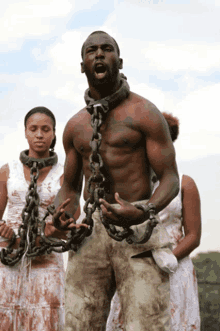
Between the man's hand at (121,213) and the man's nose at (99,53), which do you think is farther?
the man's nose at (99,53)

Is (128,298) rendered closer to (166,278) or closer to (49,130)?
(166,278)

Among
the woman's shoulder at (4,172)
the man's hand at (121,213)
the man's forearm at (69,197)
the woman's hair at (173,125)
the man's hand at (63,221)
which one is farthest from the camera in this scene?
the woman's hair at (173,125)

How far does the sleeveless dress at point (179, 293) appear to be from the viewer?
16.3 feet

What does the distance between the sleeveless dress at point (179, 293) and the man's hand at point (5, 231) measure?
104 centimetres

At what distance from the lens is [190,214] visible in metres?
5.14

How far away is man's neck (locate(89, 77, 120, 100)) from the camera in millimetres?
3656

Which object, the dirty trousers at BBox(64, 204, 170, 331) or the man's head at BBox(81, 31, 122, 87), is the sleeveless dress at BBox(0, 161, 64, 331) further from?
the man's head at BBox(81, 31, 122, 87)

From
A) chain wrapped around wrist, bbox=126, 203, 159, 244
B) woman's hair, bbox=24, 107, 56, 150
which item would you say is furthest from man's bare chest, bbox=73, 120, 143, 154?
woman's hair, bbox=24, 107, 56, 150

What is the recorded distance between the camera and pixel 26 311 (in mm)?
→ 5094

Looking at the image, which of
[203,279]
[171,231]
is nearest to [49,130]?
[171,231]

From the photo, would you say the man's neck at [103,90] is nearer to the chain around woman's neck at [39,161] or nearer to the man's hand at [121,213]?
the man's hand at [121,213]

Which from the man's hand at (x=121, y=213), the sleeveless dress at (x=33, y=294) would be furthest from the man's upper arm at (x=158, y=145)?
the sleeveless dress at (x=33, y=294)

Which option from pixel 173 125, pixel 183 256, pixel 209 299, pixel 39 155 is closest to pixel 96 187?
pixel 183 256

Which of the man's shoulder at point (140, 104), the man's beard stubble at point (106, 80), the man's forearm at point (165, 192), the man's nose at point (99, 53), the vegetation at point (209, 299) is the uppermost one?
the man's nose at point (99, 53)
